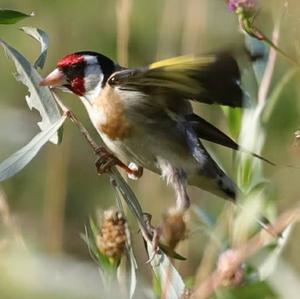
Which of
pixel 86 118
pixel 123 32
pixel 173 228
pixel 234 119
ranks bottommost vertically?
pixel 86 118

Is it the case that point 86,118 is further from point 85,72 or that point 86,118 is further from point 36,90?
point 36,90

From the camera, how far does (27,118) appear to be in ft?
12.8

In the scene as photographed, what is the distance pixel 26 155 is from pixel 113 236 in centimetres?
45

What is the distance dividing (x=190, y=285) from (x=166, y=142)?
44cm

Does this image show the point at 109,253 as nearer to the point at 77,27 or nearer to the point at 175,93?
the point at 175,93

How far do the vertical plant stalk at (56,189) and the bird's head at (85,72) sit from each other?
2.72ft

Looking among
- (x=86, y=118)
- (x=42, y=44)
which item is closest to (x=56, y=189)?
(x=86, y=118)

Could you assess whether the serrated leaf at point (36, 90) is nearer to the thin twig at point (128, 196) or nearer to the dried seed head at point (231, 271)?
the thin twig at point (128, 196)

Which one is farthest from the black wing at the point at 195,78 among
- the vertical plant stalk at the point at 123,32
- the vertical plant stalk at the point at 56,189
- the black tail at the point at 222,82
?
the vertical plant stalk at the point at 56,189

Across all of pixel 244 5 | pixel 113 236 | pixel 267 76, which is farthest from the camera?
pixel 267 76

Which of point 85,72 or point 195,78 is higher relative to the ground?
point 195,78

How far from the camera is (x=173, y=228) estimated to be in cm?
123

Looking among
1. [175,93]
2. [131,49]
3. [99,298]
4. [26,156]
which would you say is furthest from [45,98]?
[131,49]

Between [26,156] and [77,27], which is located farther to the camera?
[77,27]
